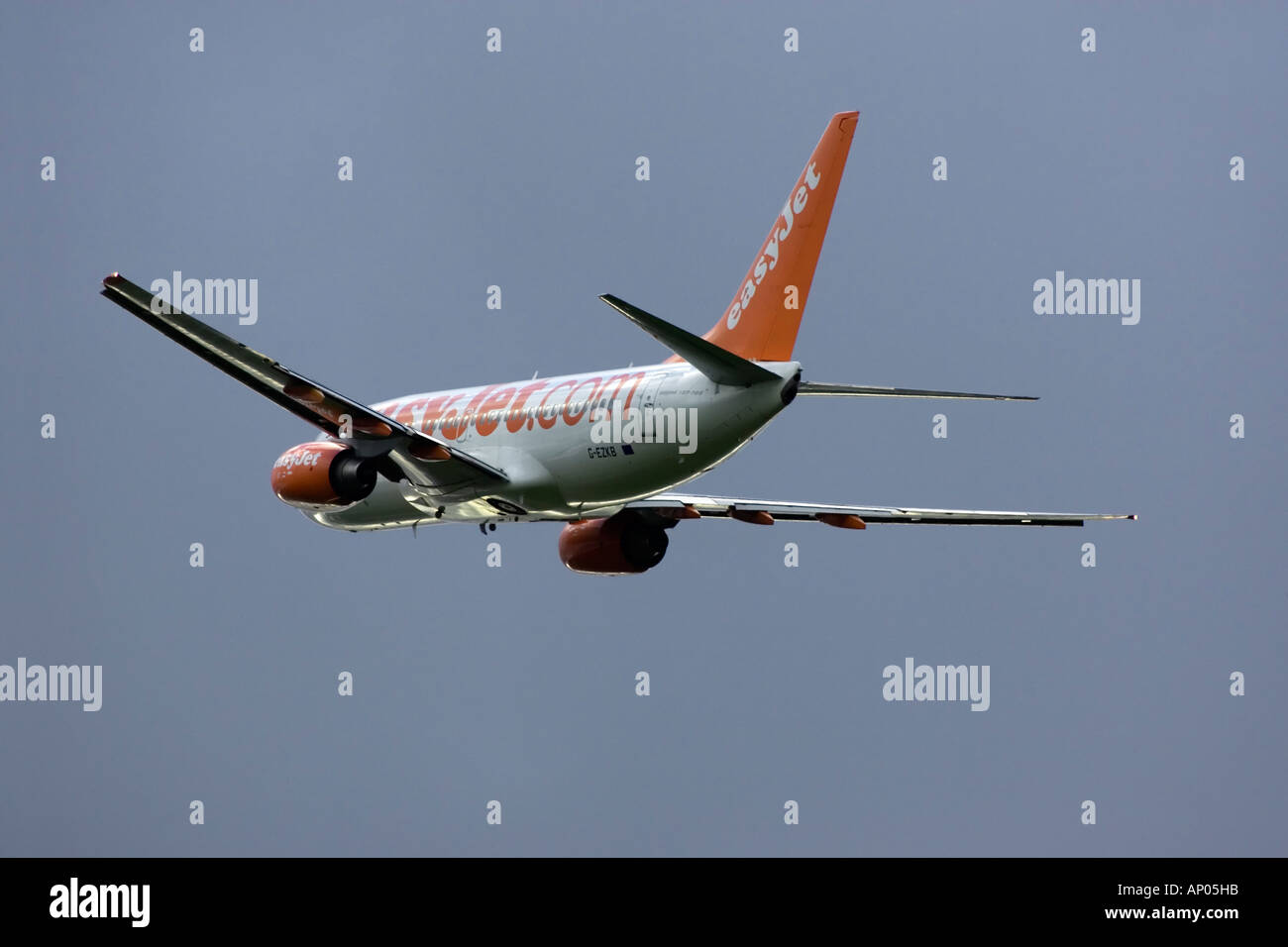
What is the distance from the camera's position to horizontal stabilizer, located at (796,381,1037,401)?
31.5 meters

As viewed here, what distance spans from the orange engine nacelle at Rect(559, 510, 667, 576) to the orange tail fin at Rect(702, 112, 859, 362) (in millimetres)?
7971

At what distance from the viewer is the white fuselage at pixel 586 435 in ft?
113

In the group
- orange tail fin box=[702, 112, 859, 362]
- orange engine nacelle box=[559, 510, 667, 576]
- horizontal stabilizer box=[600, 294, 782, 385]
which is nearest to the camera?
horizontal stabilizer box=[600, 294, 782, 385]

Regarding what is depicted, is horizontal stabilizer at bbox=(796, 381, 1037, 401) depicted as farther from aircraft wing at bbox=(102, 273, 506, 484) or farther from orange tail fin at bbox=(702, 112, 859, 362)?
aircraft wing at bbox=(102, 273, 506, 484)

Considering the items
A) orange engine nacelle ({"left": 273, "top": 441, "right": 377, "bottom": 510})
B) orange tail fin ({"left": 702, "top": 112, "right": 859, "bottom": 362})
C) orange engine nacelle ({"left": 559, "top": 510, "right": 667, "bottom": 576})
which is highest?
orange tail fin ({"left": 702, "top": 112, "right": 859, "bottom": 362})

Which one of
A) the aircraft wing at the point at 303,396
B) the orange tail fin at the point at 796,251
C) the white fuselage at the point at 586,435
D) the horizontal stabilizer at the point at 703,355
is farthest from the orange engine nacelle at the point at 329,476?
the orange tail fin at the point at 796,251

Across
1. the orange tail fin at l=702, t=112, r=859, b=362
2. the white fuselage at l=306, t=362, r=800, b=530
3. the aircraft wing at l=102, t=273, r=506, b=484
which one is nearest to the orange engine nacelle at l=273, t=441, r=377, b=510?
the aircraft wing at l=102, t=273, r=506, b=484

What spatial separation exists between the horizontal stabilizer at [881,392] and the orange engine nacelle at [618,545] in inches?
322

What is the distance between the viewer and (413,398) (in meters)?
43.4

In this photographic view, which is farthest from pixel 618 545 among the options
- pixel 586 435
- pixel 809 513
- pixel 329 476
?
pixel 329 476

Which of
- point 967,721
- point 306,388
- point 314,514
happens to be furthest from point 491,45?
point 967,721

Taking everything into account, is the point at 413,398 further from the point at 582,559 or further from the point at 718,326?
the point at 718,326
